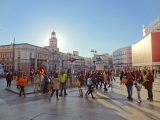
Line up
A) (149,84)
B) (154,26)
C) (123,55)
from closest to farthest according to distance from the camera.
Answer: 1. (149,84)
2. (154,26)
3. (123,55)

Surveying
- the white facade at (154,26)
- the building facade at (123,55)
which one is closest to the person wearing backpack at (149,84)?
the white facade at (154,26)

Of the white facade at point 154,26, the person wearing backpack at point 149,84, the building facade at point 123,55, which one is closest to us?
the person wearing backpack at point 149,84

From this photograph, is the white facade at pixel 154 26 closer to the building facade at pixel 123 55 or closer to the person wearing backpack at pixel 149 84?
the building facade at pixel 123 55

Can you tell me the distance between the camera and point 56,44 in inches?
3265

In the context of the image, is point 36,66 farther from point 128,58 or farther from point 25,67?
point 128,58

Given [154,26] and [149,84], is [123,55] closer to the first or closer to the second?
[154,26]

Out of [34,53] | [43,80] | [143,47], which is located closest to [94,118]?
[43,80]

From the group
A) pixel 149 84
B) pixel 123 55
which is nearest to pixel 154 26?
pixel 149 84

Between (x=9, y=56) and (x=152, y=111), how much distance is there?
63.6 m

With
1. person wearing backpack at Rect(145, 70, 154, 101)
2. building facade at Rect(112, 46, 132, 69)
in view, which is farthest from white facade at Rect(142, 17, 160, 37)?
person wearing backpack at Rect(145, 70, 154, 101)

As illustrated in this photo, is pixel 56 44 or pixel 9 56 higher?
pixel 56 44

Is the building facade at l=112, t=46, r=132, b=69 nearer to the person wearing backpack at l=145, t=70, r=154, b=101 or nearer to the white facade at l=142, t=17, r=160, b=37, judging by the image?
the white facade at l=142, t=17, r=160, b=37

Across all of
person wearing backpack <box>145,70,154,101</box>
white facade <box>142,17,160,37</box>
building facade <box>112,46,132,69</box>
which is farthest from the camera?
building facade <box>112,46,132,69</box>

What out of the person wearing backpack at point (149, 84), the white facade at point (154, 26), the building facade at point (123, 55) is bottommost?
the person wearing backpack at point (149, 84)
